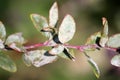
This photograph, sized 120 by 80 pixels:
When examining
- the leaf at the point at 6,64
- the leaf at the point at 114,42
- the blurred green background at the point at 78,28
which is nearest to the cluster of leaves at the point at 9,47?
the leaf at the point at 6,64

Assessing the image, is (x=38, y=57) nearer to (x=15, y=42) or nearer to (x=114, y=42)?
(x=15, y=42)

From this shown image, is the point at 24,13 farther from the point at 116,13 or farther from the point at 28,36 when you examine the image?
the point at 116,13

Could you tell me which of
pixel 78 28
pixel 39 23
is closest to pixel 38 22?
pixel 39 23

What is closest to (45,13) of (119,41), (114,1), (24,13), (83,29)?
(24,13)

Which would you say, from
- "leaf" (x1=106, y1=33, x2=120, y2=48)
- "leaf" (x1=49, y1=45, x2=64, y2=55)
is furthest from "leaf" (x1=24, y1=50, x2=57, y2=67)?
"leaf" (x1=106, y1=33, x2=120, y2=48)

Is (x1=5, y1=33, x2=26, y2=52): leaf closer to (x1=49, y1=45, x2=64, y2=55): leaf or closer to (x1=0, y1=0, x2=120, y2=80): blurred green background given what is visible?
(x1=49, y1=45, x2=64, y2=55): leaf
